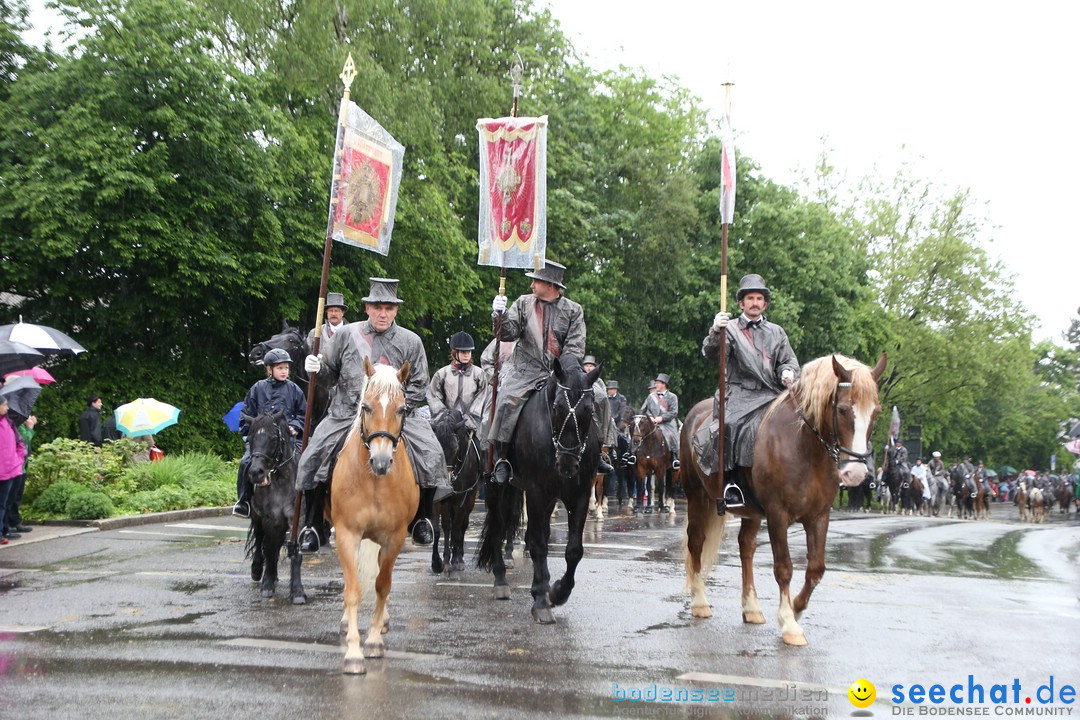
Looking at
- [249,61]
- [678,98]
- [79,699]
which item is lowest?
[79,699]

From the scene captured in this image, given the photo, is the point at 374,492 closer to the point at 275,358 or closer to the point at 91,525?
the point at 275,358

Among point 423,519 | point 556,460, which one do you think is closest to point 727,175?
point 556,460

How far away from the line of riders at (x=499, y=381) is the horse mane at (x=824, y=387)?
71cm

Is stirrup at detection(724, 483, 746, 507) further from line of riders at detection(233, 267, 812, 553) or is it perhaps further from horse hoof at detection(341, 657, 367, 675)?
horse hoof at detection(341, 657, 367, 675)

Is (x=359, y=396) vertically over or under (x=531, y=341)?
under

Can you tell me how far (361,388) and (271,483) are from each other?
7.10 ft

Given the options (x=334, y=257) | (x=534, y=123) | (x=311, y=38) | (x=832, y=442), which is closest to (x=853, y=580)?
(x=832, y=442)

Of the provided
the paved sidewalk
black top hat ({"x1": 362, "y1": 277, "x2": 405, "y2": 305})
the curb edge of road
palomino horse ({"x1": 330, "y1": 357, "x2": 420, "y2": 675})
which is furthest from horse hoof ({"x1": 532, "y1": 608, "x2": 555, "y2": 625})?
the curb edge of road

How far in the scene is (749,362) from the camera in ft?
33.3

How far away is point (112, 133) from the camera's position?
87.7 feet

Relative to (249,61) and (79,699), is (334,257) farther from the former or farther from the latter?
(79,699)

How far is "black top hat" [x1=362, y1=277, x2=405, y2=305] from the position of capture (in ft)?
31.9

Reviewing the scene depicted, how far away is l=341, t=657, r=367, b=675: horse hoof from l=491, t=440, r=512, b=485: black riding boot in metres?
3.05

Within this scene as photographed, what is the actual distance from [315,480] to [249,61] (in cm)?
2750
